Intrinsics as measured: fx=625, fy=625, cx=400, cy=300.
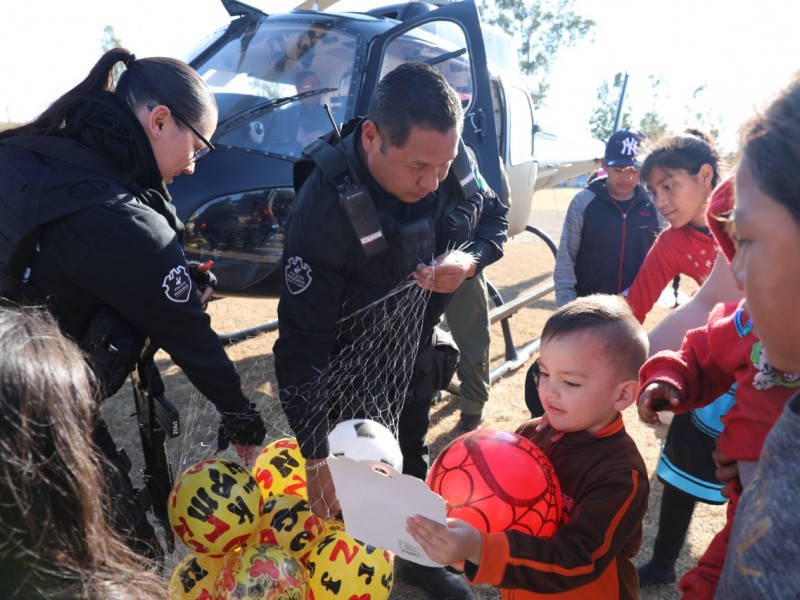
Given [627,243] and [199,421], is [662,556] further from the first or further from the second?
[199,421]

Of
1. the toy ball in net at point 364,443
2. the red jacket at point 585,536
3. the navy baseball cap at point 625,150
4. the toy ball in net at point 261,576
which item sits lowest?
the toy ball in net at point 261,576

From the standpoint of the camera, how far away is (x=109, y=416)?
4578 millimetres

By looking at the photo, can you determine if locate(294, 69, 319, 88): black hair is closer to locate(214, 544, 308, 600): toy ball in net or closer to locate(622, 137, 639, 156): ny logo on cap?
locate(622, 137, 639, 156): ny logo on cap

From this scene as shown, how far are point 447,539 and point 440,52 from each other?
451 cm

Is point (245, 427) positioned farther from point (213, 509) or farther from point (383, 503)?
point (383, 503)

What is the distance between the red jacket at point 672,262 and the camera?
3135mm

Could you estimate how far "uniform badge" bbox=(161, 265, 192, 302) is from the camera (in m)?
1.97

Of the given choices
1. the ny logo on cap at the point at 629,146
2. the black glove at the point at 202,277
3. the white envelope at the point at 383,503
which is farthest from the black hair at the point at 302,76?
the white envelope at the point at 383,503

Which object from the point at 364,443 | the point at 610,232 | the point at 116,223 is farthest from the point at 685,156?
the point at 116,223

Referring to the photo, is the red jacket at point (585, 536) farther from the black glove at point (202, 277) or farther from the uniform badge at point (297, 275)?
the black glove at point (202, 277)

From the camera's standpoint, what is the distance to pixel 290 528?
224 centimetres

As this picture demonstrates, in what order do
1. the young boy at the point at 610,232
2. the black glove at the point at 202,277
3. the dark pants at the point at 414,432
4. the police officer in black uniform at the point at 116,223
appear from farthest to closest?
1. the young boy at the point at 610,232
2. the dark pants at the point at 414,432
3. the black glove at the point at 202,277
4. the police officer in black uniform at the point at 116,223

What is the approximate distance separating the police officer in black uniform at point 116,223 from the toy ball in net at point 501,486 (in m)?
0.89

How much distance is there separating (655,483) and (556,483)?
2.60 m
